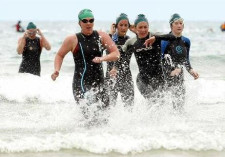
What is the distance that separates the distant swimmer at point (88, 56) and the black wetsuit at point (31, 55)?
13.8ft

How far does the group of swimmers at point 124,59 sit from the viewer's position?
21.7ft

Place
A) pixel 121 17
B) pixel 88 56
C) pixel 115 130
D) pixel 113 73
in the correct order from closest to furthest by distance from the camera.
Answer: pixel 88 56 → pixel 115 130 → pixel 113 73 → pixel 121 17

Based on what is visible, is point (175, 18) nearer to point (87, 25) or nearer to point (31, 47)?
point (87, 25)

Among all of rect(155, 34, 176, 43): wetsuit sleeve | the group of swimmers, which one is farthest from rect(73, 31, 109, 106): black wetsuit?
rect(155, 34, 176, 43): wetsuit sleeve

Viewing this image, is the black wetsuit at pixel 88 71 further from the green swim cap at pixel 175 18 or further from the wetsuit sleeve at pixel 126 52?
the green swim cap at pixel 175 18

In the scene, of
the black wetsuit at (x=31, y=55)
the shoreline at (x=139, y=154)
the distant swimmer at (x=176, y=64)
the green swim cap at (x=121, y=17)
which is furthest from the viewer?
the black wetsuit at (x=31, y=55)

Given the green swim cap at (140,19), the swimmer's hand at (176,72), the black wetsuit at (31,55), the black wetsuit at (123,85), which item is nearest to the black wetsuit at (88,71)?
the green swim cap at (140,19)

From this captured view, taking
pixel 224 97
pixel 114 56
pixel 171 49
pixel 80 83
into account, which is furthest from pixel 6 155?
pixel 224 97

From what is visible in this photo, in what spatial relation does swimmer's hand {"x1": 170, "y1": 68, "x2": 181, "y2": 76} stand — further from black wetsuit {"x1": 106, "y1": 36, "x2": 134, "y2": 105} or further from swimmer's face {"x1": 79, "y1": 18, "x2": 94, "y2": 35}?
swimmer's face {"x1": 79, "y1": 18, "x2": 94, "y2": 35}

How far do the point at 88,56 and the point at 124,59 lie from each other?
1.79 metres

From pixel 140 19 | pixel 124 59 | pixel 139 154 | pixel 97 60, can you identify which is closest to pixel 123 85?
pixel 124 59

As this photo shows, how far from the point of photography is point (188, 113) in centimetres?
877

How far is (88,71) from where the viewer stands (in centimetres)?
668

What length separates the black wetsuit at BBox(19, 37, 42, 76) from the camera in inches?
424
